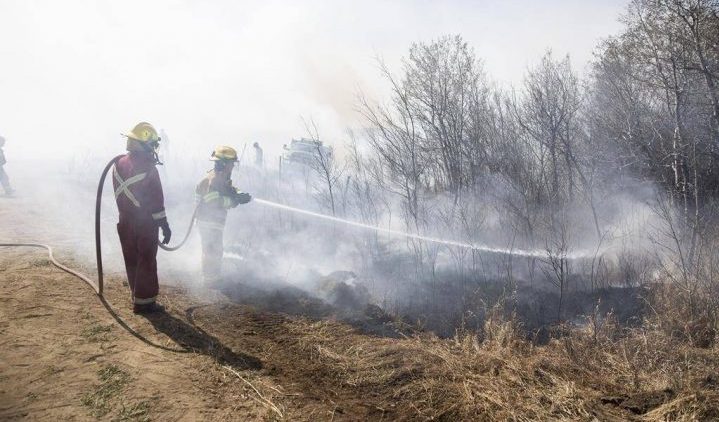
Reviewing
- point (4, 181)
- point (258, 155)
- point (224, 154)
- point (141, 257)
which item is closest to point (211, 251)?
point (224, 154)

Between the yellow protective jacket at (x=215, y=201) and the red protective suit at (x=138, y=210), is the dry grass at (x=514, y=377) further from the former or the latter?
the yellow protective jacket at (x=215, y=201)

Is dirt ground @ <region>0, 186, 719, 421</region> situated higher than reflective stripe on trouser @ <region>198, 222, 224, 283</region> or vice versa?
reflective stripe on trouser @ <region>198, 222, 224, 283</region>

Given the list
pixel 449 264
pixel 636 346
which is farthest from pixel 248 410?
pixel 449 264

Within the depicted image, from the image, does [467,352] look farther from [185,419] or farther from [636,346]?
[185,419]

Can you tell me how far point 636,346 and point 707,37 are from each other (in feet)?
24.9

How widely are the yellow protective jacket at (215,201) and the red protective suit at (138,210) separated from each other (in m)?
1.68

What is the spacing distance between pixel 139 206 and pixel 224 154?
2048mm

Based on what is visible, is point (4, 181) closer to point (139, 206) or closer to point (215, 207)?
point (215, 207)

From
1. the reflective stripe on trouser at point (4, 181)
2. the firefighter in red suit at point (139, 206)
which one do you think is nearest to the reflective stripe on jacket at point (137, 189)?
the firefighter in red suit at point (139, 206)

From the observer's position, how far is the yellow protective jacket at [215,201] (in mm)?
5945

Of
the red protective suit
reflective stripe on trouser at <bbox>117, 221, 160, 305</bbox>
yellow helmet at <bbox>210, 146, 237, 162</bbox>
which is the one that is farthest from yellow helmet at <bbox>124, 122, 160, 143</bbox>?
yellow helmet at <bbox>210, 146, 237, 162</bbox>

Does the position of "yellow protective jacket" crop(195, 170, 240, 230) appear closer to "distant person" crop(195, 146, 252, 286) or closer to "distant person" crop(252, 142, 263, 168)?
"distant person" crop(195, 146, 252, 286)

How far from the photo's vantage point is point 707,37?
8062 mm

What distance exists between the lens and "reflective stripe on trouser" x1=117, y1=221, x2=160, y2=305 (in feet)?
13.1
